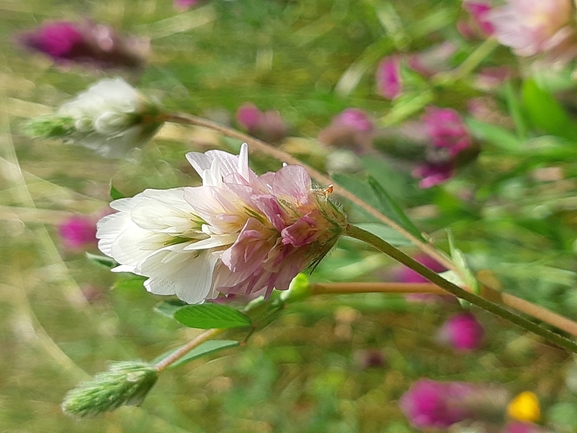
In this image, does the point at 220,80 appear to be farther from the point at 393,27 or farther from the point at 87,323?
the point at 87,323

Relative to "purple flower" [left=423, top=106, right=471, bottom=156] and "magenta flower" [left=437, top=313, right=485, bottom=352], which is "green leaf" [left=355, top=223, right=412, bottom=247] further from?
"magenta flower" [left=437, top=313, right=485, bottom=352]

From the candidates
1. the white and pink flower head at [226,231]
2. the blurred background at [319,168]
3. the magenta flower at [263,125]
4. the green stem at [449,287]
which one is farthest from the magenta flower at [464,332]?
the white and pink flower head at [226,231]

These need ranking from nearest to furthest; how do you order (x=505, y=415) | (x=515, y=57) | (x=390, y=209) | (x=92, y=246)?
(x=390, y=209), (x=505, y=415), (x=515, y=57), (x=92, y=246)

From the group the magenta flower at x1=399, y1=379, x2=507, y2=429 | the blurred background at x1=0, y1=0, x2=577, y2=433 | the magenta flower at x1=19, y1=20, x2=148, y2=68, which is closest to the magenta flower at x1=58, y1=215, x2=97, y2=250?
the blurred background at x1=0, y1=0, x2=577, y2=433

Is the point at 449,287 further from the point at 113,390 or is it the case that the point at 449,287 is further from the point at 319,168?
the point at 319,168

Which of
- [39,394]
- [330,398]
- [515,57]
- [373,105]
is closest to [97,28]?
[373,105]

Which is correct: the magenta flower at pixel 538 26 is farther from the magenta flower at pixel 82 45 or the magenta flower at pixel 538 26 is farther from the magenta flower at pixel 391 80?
the magenta flower at pixel 82 45
